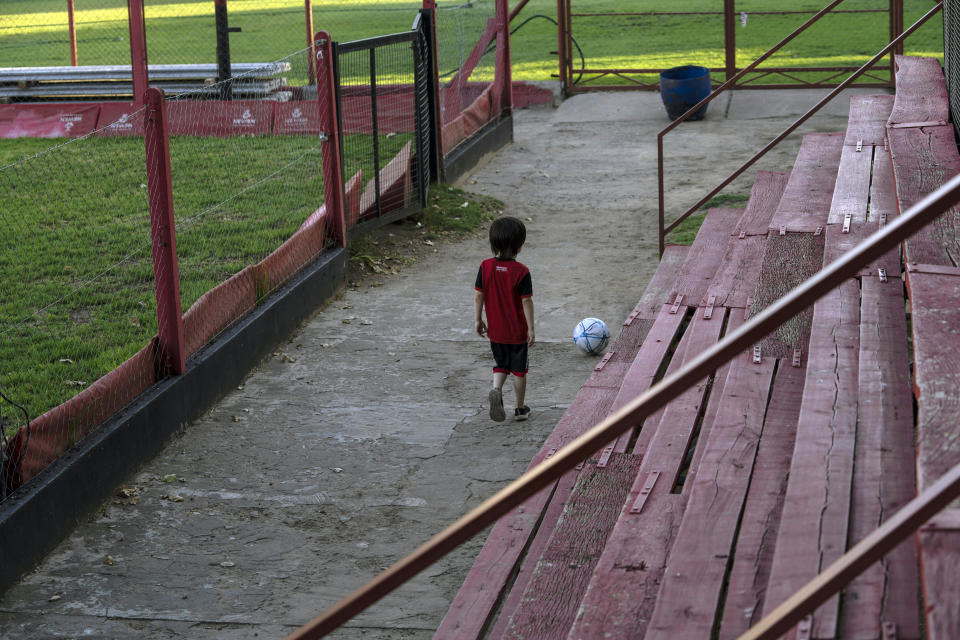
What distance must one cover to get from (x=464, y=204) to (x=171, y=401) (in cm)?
584

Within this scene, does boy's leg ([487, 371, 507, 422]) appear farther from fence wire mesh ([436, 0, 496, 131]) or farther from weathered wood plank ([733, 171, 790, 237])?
fence wire mesh ([436, 0, 496, 131])

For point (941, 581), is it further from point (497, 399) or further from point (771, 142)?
point (771, 142)

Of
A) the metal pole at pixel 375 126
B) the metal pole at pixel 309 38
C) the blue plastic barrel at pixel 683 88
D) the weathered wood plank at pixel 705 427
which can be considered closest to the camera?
the weathered wood plank at pixel 705 427

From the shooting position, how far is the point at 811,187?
8031mm

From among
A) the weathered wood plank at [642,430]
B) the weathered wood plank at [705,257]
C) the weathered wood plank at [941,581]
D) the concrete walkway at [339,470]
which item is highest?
the weathered wood plank at [941,581]

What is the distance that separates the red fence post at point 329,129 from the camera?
891 centimetres

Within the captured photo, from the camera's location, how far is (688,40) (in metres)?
28.2

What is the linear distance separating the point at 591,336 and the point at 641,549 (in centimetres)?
361

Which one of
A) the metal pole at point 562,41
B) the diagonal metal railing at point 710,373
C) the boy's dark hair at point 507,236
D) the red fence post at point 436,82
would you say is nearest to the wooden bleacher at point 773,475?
the diagonal metal railing at point 710,373

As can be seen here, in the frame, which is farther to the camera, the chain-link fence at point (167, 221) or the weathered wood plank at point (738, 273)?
the weathered wood plank at point (738, 273)

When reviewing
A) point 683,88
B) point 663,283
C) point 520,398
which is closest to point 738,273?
point 663,283

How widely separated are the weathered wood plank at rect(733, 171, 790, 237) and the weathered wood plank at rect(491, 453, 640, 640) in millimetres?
3336

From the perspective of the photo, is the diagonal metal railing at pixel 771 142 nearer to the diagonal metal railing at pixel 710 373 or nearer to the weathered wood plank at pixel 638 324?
the weathered wood plank at pixel 638 324

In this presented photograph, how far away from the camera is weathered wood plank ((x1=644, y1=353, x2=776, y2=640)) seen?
141 inches
